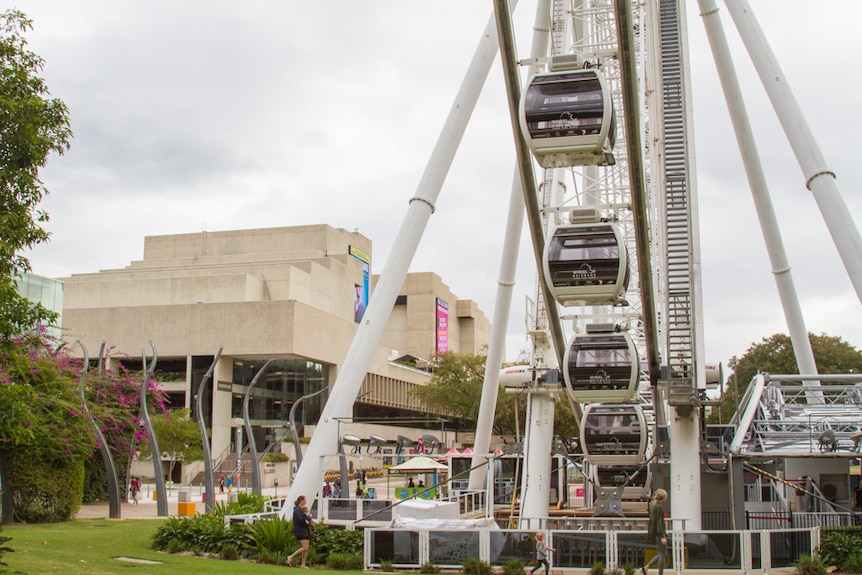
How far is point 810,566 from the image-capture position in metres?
18.5

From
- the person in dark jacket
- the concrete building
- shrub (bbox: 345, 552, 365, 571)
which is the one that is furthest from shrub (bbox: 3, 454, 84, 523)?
the concrete building

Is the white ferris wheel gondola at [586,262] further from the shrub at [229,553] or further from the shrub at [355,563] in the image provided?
the shrub at [229,553]

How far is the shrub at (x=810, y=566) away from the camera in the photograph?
727 inches

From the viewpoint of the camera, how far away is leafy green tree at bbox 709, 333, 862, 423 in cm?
8394

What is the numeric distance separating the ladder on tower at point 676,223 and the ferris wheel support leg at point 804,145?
2.04 meters

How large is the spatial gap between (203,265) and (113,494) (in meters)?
69.7

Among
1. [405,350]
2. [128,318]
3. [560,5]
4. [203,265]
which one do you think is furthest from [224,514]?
[405,350]

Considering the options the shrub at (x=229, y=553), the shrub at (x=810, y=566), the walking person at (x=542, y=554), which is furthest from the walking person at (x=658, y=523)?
the shrub at (x=229, y=553)

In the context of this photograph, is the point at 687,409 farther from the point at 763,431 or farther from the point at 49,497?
the point at 49,497

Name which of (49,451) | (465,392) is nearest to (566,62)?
(49,451)

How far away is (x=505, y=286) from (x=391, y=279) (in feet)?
32.1

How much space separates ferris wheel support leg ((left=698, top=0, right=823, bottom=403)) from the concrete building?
46.6 m

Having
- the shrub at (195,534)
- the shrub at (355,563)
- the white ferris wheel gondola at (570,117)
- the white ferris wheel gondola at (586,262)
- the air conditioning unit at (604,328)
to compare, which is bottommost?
the shrub at (355,563)

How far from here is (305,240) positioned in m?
107
